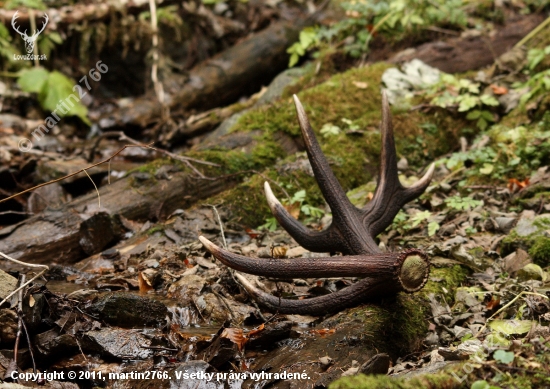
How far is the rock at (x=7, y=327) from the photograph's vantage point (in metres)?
2.50

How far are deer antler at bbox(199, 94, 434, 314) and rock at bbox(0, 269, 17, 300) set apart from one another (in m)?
1.03

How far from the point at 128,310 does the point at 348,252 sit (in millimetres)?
1340

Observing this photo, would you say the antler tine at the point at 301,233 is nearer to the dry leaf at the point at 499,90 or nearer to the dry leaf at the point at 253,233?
the dry leaf at the point at 253,233

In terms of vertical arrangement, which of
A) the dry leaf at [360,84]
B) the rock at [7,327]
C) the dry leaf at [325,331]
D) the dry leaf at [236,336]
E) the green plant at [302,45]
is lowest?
the dry leaf at [325,331]

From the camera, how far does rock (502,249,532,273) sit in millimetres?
3160

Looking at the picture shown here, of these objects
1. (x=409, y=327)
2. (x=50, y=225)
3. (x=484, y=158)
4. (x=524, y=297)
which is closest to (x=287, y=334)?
(x=409, y=327)

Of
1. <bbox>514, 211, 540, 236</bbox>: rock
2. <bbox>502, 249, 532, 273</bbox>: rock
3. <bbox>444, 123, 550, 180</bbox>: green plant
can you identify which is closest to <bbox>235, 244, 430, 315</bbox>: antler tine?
<bbox>502, 249, 532, 273</bbox>: rock

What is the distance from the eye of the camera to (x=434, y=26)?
732 cm

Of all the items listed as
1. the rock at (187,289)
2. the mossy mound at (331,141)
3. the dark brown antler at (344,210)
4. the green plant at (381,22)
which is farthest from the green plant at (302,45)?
the rock at (187,289)

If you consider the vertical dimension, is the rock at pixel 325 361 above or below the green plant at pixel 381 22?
below

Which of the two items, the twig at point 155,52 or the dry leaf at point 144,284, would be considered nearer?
the dry leaf at point 144,284

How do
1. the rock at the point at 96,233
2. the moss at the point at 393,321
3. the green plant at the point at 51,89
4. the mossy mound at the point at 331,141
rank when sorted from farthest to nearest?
1. the green plant at the point at 51,89
2. the mossy mound at the point at 331,141
3. the rock at the point at 96,233
4. the moss at the point at 393,321

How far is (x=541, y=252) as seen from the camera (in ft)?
10.3

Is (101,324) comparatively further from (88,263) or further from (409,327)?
(409,327)
